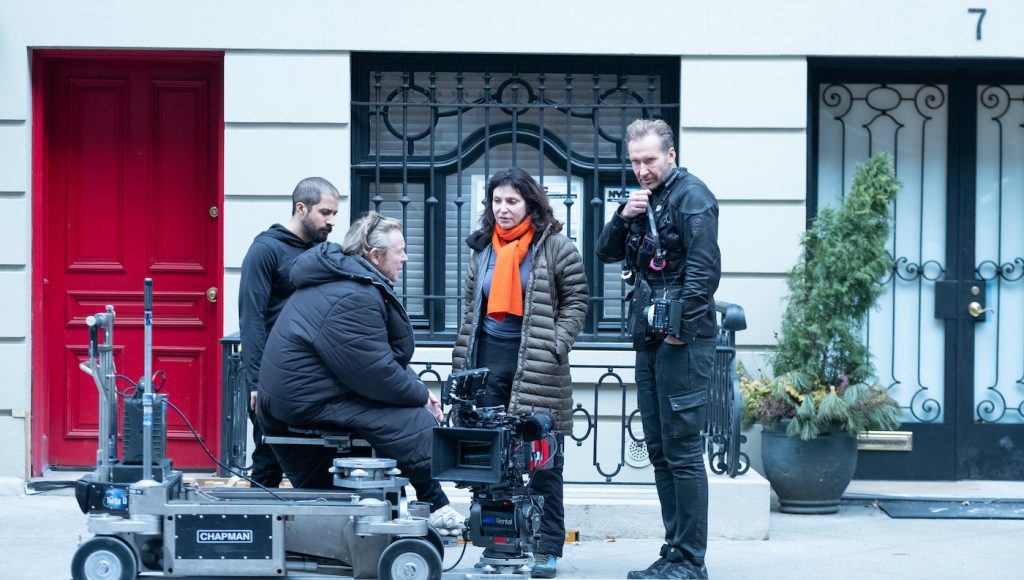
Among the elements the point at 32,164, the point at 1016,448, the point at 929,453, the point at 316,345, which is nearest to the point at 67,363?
the point at 32,164

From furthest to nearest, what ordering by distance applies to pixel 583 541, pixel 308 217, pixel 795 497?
pixel 795 497 < pixel 583 541 < pixel 308 217

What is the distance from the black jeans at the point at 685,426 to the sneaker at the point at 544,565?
2.00ft

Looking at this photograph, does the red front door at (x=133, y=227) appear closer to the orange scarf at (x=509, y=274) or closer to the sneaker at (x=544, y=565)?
the orange scarf at (x=509, y=274)

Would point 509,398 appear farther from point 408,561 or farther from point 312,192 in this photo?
point 312,192

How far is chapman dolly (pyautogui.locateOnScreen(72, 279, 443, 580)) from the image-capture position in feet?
18.0

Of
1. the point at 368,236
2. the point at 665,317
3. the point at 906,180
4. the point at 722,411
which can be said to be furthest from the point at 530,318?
the point at 906,180

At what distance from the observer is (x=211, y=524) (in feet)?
18.1

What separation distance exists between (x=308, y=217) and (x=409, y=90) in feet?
7.39

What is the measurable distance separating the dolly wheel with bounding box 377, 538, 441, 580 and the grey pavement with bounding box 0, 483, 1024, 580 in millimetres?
498

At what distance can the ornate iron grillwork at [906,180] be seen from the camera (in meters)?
8.81

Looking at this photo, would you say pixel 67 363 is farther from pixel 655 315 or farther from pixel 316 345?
pixel 655 315

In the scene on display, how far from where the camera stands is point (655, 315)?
19.3ft

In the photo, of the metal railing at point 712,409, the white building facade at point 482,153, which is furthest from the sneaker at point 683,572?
the white building facade at point 482,153

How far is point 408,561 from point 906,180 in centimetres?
487
